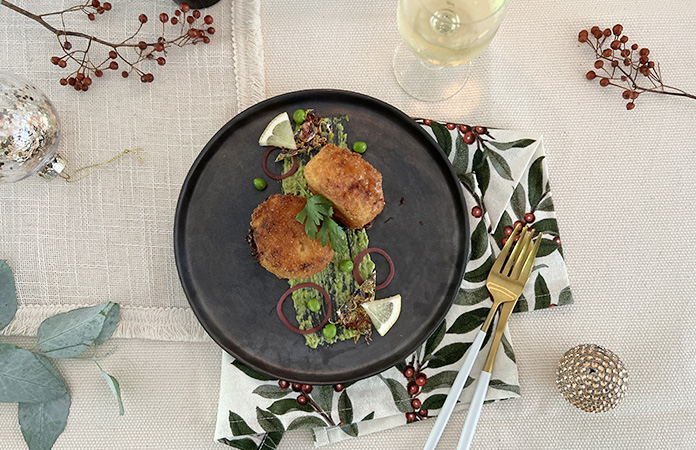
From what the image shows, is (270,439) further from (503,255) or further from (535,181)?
(535,181)

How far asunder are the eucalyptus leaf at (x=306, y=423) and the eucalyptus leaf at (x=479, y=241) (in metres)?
0.93

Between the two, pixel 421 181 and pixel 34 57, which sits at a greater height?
pixel 34 57

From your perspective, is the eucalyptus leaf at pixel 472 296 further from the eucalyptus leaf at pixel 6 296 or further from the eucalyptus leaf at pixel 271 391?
the eucalyptus leaf at pixel 6 296

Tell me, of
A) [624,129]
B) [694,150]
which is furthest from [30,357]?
[694,150]

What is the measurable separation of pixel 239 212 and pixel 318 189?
1.17 feet

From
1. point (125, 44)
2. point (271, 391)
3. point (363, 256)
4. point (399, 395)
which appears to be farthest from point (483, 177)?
point (125, 44)

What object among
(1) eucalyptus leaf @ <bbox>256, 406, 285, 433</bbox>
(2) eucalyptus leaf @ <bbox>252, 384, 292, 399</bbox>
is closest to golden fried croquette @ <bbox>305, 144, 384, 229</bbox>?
(2) eucalyptus leaf @ <bbox>252, 384, 292, 399</bbox>

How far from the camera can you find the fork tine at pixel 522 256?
219cm

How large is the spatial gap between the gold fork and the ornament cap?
189 cm

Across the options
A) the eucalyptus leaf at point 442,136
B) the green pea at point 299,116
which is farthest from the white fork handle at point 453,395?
the green pea at point 299,116

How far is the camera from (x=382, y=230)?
7.21ft

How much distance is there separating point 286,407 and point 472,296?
0.91 m

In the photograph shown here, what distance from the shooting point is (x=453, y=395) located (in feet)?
6.94

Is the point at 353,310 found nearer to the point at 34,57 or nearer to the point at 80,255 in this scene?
the point at 80,255
